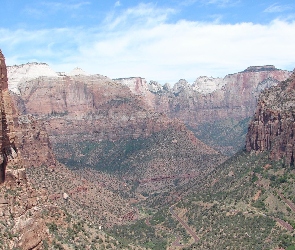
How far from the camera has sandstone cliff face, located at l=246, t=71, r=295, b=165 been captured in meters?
126

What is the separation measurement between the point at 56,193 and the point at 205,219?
36.7 metres

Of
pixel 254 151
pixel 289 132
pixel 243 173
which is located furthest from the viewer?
pixel 254 151

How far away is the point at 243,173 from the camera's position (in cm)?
13425

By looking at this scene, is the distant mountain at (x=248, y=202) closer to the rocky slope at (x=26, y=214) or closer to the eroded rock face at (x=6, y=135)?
the rocky slope at (x=26, y=214)

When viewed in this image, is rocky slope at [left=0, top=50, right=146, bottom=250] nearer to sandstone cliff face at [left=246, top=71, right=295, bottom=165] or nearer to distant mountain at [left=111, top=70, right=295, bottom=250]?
distant mountain at [left=111, top=70, right=295, bottom=250]

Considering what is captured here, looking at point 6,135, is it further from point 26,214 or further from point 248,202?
point 248,202

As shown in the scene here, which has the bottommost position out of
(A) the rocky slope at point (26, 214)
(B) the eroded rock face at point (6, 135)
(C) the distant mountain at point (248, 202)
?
(C) the distant mountain at point (248, 202)

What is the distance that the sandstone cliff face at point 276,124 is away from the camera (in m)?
126

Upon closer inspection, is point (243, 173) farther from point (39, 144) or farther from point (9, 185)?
point (9, 185)

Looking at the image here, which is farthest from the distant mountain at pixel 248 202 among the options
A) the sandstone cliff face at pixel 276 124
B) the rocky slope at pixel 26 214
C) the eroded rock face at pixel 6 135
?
the eroded rock face at pixel 6 135

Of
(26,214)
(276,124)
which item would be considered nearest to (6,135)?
(26,214)

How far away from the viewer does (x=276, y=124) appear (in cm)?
13325

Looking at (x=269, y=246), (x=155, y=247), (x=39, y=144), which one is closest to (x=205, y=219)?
(x=155, y=247)

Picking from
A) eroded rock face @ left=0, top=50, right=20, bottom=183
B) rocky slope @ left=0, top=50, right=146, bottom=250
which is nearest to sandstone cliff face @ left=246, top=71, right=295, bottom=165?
rocky slope @ left=0, top=50, right=146, bottom=250
